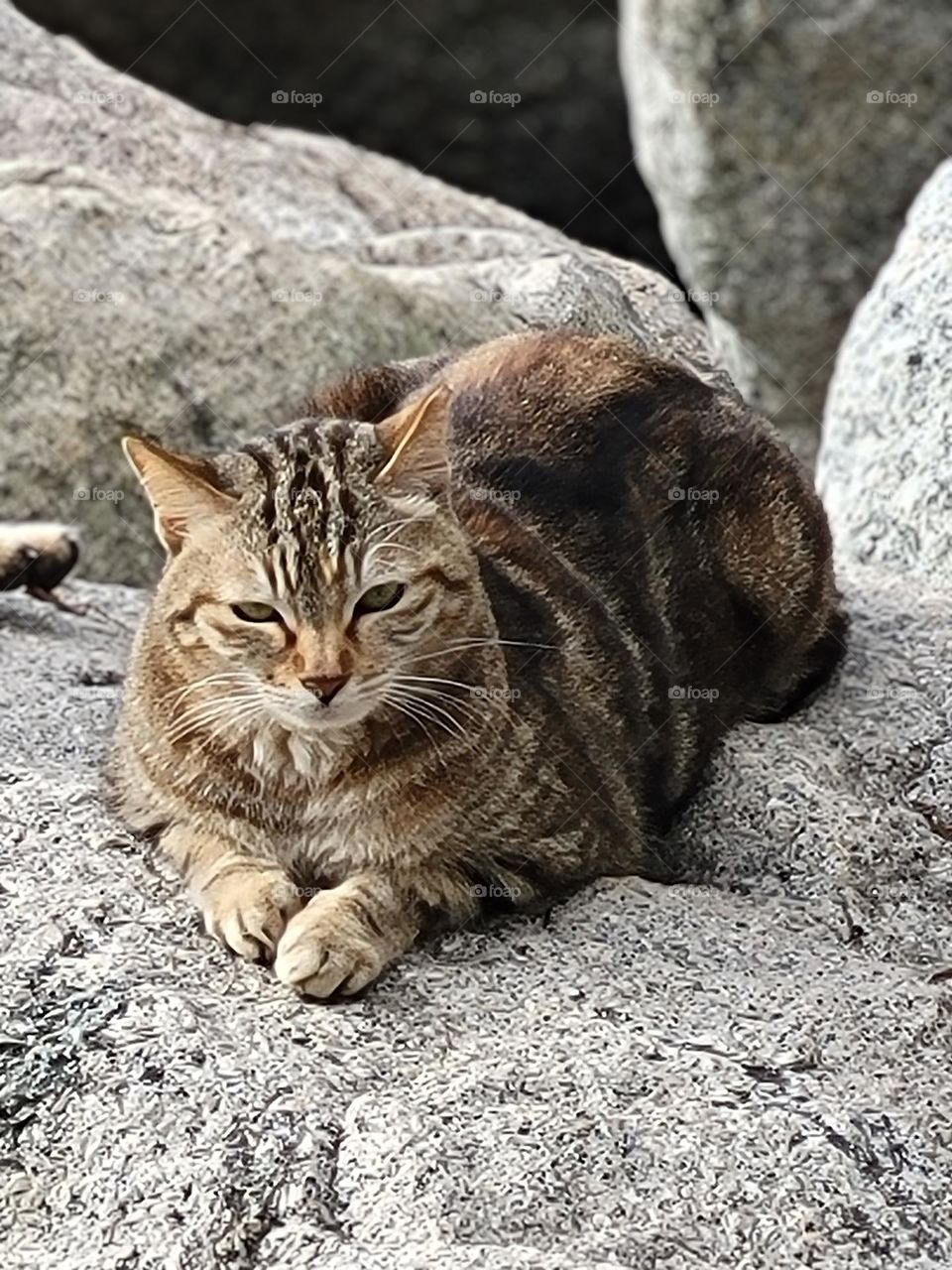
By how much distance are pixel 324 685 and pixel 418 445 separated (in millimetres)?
512

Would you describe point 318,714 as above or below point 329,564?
below

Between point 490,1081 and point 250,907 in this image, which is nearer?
point 490,1081

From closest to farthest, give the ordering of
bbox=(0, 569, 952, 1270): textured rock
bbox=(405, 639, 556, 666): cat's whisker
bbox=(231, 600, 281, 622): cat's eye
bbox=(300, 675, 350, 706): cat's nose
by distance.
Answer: bbox=(0, 569, 952, 1270): textured rock, bbox=(300, 675, 350, 706): cat's nose, bbox=(231, 600, 281, 622): cat's eye, bbox=(405, 639, 556, 666): cat's whisker

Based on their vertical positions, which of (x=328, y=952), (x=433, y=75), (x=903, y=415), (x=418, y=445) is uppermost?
(x=903, y=415)

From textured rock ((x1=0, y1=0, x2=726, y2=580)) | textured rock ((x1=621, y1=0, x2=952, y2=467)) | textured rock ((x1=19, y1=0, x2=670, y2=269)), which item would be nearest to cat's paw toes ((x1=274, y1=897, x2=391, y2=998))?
textured rock ((x1=0, y1=0, x2=726, y2=580))

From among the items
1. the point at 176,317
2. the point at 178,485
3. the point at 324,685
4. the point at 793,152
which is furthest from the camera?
the point at 793,152

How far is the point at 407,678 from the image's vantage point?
3756mm

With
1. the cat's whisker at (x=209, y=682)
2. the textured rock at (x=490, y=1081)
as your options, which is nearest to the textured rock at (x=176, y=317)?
the textured rock at (x=490, y=1081)

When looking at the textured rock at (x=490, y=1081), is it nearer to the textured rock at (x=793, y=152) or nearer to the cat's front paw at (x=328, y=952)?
the cat's front paw at (x=328, y=952)

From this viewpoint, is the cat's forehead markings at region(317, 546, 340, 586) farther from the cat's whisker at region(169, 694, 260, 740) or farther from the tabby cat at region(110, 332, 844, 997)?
the cat's whisker at region(169, 694, 260, 740)

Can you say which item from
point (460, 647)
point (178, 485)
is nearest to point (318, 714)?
point (460, 647)

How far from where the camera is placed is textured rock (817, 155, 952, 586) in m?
5.56

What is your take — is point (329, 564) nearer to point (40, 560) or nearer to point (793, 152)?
point (40, 560)

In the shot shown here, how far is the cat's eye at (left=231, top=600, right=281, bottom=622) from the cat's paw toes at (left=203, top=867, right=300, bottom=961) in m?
0.48
